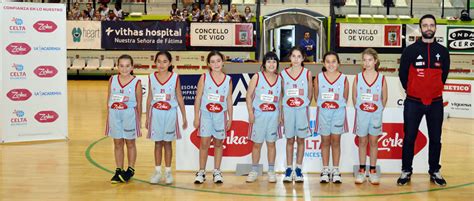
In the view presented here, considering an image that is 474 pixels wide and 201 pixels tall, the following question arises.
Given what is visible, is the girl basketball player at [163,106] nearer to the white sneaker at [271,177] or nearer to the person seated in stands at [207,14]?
the white sneaker at [271,177]

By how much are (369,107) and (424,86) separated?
2.08ft

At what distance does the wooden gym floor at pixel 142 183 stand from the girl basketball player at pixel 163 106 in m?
0.51

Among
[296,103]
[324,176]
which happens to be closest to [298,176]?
[324,176]

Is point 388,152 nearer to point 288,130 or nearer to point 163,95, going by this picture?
point 288,130

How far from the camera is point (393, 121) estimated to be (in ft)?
25.8

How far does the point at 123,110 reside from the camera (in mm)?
7141

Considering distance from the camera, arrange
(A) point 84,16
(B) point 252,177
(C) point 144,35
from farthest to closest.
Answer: (A) point 84,16 → (C) point 144,35 → (B) point 252,177

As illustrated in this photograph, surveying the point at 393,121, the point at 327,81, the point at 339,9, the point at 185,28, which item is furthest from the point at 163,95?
the point at 339,9

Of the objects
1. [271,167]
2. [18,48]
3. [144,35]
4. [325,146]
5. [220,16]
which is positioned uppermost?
[220,16]

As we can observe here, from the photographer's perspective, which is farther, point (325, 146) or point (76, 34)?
point (76, 34)

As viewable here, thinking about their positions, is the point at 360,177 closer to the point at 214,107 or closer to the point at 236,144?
the point at 236,144

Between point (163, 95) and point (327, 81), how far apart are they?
1.84 metres

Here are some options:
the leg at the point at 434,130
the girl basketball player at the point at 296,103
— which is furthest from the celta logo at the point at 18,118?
the leg at the point at 434,130

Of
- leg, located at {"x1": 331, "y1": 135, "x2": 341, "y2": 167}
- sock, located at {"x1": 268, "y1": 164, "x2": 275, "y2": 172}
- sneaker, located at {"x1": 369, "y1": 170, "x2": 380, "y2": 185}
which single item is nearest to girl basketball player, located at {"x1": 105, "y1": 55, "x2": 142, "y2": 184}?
sock, located at {"x1": 268, "y1": 164, "x2": 275, "y2": 172}
